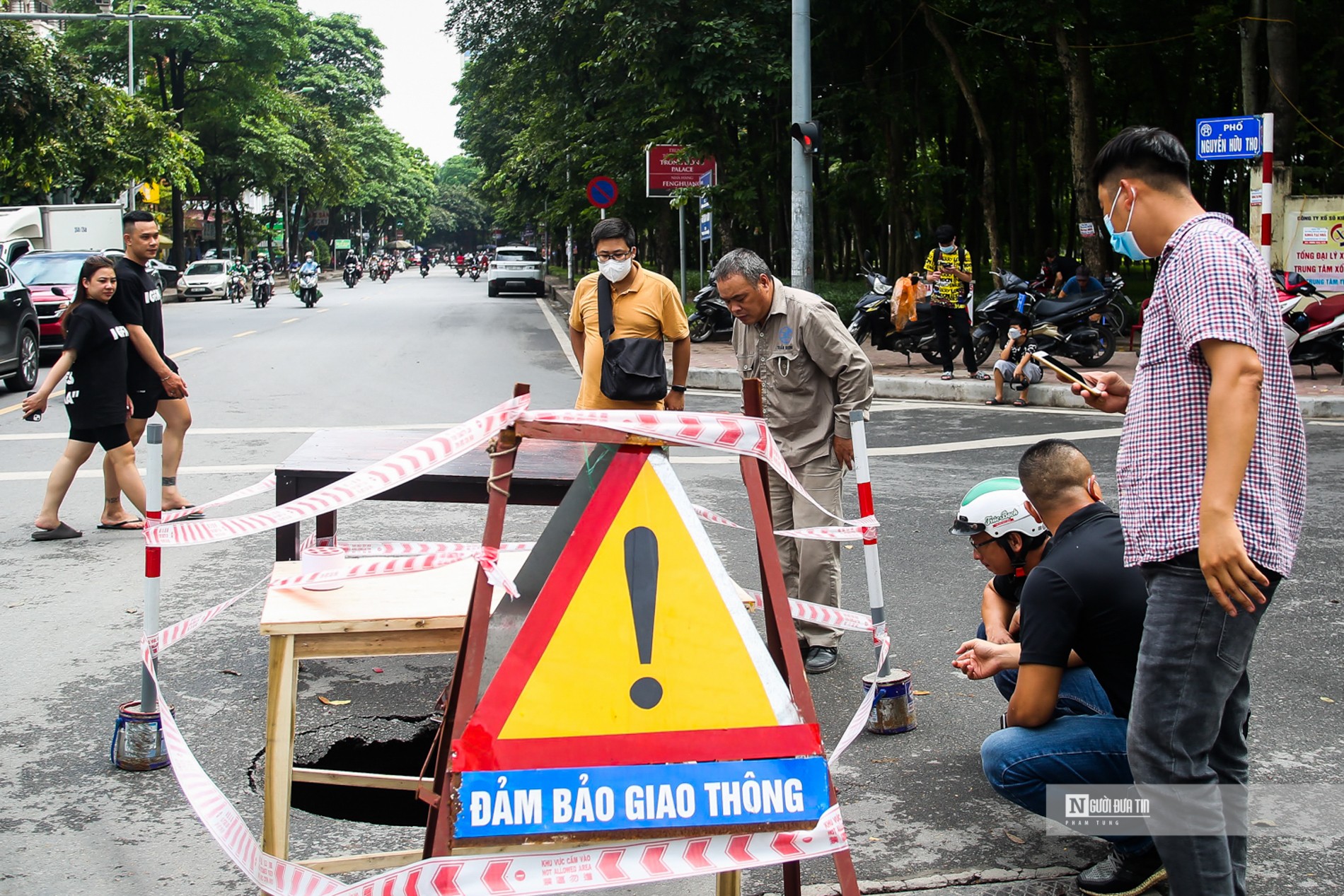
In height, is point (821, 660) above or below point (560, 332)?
below

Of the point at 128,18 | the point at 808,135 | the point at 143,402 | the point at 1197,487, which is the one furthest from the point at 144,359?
the point at 128,18

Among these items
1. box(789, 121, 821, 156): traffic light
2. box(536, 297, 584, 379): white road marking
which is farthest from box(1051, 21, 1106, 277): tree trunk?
box(536, 297, 584, 379): white road marking

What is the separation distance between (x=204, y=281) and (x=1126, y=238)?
1626 inches

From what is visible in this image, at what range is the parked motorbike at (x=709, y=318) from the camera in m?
19.3

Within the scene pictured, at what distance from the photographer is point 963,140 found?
3036 cm

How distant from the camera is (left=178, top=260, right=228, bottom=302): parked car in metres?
40.2

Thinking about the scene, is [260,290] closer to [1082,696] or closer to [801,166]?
[801,166]

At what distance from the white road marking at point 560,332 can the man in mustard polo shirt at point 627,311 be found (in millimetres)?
6412

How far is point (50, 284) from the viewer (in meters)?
18.3

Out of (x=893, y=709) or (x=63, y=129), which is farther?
(x=63, y=129)

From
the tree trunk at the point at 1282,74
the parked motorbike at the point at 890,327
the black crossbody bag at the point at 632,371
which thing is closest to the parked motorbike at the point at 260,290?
the parked motorbike at the point at 890,327

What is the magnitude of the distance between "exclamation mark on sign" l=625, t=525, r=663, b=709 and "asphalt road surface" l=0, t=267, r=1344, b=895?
0.10m

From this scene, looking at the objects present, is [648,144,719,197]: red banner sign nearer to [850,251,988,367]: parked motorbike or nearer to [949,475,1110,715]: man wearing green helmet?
[850,251,988,367]: parked motorbike

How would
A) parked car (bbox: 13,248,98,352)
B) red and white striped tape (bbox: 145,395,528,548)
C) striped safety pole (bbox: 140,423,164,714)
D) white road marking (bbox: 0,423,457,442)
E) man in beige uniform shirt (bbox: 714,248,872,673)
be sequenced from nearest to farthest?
red and white striped tape (bbox: 145,395,528,548)
striped safety pole (bbox: 140,423,164,714)
man in beige uniform shirt (bbox: 714,248,872,673)
white road marking (bbox: 0,423,457,442)
parked car (bbox: 13,248,98,352)
